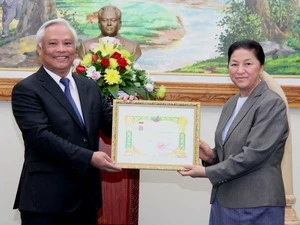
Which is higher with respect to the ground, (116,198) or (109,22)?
(109,22)

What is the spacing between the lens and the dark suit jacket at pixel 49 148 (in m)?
2.71

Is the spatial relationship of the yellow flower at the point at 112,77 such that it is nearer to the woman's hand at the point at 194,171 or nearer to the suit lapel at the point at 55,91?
the suit lapel at the point at 55,91

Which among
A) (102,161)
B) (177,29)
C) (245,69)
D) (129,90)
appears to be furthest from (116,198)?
(177,29)

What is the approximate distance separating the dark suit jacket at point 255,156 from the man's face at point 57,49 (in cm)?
82

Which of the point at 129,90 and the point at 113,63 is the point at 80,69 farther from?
the point at 129,90

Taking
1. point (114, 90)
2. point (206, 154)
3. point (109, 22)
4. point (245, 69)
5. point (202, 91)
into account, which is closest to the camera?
point (245, 69)

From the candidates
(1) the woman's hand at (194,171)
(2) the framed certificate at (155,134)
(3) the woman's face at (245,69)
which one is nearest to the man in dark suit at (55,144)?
(2) the framed certificate at (155,134)

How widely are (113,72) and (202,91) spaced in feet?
4.93

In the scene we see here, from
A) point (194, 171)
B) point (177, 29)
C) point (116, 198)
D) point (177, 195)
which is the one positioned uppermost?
point (177, 29)

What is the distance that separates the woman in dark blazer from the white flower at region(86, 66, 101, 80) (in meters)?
0.92

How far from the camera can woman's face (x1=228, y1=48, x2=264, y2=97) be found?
272cm

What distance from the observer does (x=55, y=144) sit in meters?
2.68

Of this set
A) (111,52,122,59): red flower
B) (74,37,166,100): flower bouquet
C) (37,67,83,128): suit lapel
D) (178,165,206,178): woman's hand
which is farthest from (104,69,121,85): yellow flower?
(178,165,206,178): woman's hand

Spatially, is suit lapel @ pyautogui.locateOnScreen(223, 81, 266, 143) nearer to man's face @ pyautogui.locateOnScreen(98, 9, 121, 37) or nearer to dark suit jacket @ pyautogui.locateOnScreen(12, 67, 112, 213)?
dark suit jacket @ pyautogui.locateOnScreen(12, 67, 112, 213)
